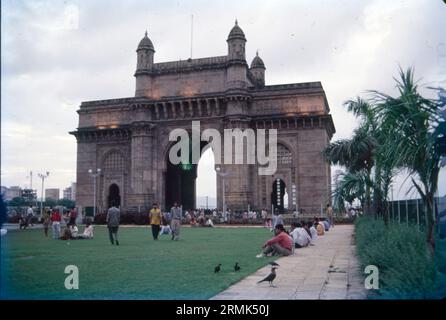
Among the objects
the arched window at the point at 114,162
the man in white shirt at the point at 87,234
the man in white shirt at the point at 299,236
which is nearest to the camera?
the man in white shirt at the point at 299,236

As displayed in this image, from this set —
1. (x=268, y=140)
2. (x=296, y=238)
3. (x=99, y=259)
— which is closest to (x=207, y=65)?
(x=268, y=140)

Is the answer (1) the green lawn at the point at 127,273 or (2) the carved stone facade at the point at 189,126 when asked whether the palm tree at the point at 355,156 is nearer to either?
(1) the green lawn at the point at 127,273

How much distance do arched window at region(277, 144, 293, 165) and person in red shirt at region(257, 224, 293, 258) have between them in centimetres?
2440

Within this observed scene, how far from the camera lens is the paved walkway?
21.3 ft

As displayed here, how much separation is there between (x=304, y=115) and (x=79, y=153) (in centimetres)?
2071

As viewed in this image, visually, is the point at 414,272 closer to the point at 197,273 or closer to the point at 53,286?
the point at 197,273

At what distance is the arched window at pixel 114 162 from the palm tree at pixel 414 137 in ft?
116

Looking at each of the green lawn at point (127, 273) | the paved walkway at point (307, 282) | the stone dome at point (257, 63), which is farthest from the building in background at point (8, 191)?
the stone dome at point (257, 63)

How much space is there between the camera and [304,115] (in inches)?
1398

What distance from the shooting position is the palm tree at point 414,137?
7.30 m

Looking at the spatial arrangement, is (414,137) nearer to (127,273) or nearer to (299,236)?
(127,273)

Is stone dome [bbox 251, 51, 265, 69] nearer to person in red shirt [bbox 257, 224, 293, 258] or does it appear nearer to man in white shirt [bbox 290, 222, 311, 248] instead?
man in white shirt [bbox 290, 222, 311, 248]

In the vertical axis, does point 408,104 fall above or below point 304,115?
below

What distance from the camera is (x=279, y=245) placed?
1219 cm
